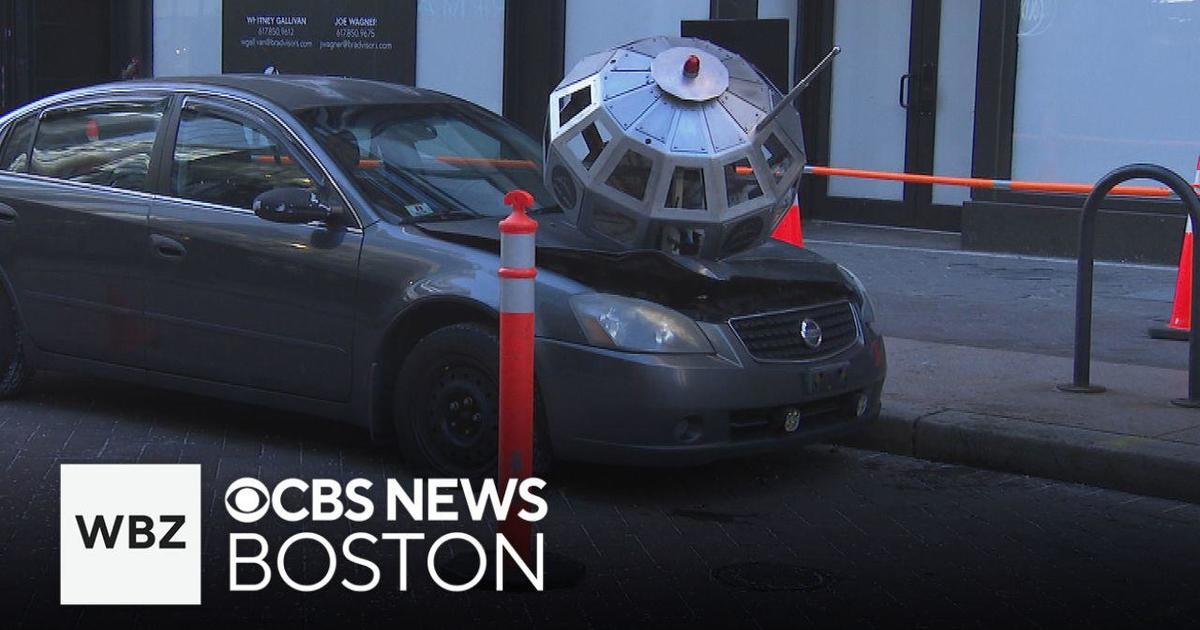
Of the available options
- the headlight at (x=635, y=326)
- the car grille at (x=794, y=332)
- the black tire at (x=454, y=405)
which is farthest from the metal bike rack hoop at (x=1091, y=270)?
the black tire at (x=454, y=405)

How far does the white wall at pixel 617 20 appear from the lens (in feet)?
50.5

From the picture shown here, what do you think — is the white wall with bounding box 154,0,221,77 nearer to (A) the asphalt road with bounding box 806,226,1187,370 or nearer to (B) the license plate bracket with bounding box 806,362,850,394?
(A) the asphalt road with bounding box 806,226,1187,370

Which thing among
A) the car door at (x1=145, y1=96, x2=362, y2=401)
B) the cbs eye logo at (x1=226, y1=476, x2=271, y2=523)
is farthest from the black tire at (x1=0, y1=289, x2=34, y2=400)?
the cbs eye logo at (x1=226, y1=476, x2=271, y2=523)

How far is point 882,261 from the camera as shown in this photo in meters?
13.0

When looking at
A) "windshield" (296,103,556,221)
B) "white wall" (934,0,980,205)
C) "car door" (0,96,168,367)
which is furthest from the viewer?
"white wall" (934,0,980,205)

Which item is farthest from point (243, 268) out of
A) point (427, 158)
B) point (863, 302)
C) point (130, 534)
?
point (863, 302)

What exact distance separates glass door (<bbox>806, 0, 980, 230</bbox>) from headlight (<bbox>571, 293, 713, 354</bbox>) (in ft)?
28.2

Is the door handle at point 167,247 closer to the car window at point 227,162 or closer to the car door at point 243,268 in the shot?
the car door at point 243,268

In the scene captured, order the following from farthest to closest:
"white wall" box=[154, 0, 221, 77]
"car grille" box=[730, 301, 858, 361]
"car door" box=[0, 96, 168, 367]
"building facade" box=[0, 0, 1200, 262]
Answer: "white wall" box=[154, 0, 221, 77], "building facade" box=[0, 0, 1200, 262], "car door" box=[0, 96, 168, 367], "car grille" box=[730, 301, 858, 361]

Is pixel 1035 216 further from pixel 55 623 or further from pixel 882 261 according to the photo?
pixel 55 623

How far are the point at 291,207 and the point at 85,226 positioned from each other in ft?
4.14

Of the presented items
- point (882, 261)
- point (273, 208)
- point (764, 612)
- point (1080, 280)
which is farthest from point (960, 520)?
point (882, 261)

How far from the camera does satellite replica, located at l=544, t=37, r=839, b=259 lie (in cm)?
680

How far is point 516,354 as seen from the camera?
17.1ft
